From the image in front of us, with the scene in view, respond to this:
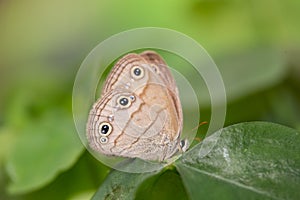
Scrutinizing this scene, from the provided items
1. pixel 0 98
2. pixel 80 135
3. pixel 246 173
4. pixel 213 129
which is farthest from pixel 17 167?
pixel 0 98

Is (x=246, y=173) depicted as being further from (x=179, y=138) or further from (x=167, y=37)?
(x=167, y=37)

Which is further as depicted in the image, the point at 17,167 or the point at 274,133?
the point at 17,167

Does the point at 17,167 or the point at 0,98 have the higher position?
the point at 17,167

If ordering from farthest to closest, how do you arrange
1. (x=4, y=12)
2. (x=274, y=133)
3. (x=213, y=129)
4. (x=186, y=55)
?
(x=4, y=12)
(x=186, y=55)
(x=213, y=129)
(x=274, y=133)

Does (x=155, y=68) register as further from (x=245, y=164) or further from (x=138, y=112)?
(x=245, y=164)

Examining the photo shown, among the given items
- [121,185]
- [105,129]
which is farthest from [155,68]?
[121,185]

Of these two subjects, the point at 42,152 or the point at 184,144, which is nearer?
the point at 184,144

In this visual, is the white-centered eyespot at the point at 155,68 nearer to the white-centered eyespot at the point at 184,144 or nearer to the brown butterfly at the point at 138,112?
the brown butterfly at the point at 138,112
